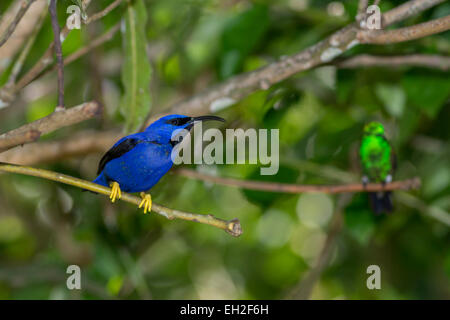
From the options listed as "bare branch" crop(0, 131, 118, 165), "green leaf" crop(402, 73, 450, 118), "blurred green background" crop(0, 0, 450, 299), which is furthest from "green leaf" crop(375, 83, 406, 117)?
"bare branch" crop(0, 131, 118, 165)

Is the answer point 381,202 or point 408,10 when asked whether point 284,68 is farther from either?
point 381,202

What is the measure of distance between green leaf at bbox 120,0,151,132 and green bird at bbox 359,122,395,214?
1.65m

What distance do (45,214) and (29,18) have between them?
77.0 inches

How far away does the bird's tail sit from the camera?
3428 millimetres

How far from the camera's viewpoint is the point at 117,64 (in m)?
5.47

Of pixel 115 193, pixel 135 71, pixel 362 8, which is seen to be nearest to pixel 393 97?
pixel 362 8

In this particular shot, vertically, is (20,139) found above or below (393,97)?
below

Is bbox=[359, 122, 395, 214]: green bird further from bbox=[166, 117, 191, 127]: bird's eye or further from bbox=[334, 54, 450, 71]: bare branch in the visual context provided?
bbox=[166, 117, 191, 127]: bird's eye

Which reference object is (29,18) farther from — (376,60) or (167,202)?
(376,60)

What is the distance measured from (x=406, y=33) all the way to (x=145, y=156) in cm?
130

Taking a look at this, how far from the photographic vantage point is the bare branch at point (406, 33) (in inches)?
90.1

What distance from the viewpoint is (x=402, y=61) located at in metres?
3.34

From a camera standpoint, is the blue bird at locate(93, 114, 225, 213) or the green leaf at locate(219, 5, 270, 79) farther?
the green leaf at locate(219, 5, 270, 79)

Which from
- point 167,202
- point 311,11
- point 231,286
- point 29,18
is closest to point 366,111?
point 311,11
